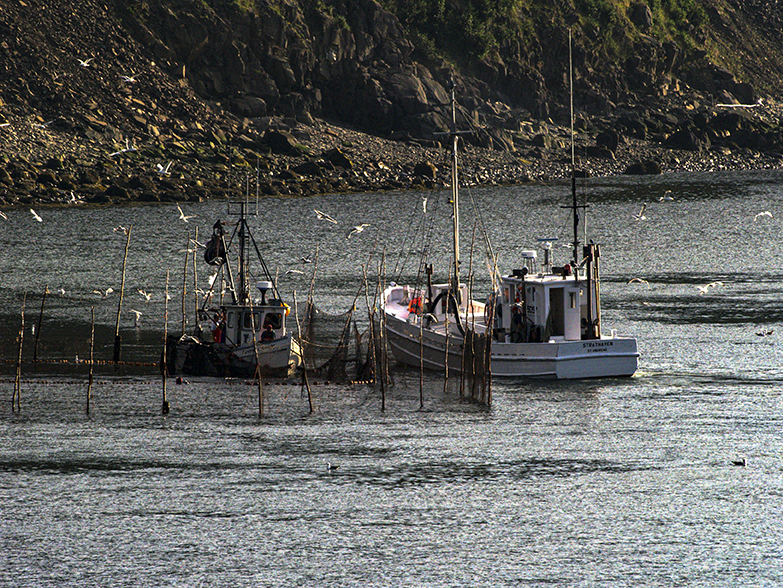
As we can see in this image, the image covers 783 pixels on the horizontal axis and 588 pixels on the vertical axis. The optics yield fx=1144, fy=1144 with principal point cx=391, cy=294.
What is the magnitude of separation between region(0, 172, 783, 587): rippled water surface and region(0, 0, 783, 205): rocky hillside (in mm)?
87503

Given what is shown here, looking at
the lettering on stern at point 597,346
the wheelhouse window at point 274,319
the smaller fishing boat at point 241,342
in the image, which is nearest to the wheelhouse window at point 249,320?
the smaller fishing boat at point 241,342

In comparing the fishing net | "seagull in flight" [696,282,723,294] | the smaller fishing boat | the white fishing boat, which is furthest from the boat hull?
"seagull in flight" [696,282,723,294]

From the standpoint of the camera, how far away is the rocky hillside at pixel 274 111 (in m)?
139

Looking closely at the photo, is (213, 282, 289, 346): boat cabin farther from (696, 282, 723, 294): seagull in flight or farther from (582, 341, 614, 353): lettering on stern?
(696, 282, 723, 294): seagull in flight

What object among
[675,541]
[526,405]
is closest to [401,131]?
[526,405]

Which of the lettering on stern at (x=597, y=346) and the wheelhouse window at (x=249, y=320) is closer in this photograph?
the lettering on stern at (x=597, y=346)

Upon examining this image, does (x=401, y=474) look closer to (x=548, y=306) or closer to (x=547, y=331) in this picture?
(x=547, y=331)

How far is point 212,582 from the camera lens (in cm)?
2434

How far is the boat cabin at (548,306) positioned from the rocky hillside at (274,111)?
8965 cm

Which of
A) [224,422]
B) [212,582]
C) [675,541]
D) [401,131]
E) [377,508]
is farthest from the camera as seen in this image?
[401,131]

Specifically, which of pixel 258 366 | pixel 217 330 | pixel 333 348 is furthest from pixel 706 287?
pixel 258 366

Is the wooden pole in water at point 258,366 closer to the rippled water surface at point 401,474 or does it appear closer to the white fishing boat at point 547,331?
the rippled water surface at point 401,474

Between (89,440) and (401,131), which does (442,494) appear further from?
(401,131)

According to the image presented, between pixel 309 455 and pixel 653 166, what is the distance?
15171 centimetres
